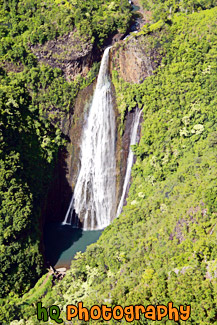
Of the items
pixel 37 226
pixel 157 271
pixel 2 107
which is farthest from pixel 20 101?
pixel 157 271

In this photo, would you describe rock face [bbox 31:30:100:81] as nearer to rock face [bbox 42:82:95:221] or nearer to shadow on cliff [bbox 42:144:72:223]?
rock face [bbox 42:82:95:221]

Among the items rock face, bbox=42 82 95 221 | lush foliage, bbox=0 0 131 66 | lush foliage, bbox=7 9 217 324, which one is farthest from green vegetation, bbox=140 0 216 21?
rock face, bbox=42 82 95 221

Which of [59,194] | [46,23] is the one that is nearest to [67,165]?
[59,194]

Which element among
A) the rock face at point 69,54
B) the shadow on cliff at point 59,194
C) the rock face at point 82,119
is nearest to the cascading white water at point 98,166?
the rock face at point 82,119

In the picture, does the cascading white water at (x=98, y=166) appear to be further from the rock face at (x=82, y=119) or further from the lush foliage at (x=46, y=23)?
the lush foliage at (x=46, y=23)

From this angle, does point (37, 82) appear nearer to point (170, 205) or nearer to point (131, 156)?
point (131, 156)
